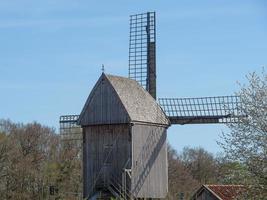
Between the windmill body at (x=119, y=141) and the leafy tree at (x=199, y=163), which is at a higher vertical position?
the leafy tree at (x=199, y=163)

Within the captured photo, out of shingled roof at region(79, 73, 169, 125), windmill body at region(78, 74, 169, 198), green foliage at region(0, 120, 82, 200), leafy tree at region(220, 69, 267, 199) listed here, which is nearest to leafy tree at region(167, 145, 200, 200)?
green foliage at region(0, 120, 82, 200)

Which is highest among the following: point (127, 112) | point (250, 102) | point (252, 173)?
point (127, 112)

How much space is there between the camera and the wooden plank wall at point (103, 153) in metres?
40.2

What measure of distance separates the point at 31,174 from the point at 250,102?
119 feet

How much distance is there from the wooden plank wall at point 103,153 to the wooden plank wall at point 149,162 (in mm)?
614

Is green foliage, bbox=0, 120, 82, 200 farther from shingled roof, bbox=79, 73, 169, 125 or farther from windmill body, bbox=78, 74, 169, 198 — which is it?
shingled roof, bbox=79, 73, 169, 125

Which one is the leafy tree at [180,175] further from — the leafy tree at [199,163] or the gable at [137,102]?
the gable at [137,102]

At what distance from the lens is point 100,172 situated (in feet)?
134

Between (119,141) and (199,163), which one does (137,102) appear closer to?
(119,141)

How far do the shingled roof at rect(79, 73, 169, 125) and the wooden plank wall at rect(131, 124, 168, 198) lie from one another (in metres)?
0.57

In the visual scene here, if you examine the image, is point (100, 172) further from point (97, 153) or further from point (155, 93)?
point (155, 93)

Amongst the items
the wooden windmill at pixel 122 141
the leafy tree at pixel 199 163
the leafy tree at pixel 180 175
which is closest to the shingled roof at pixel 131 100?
the wooden windmill at pixel 122 141

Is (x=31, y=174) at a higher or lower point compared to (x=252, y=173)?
higher

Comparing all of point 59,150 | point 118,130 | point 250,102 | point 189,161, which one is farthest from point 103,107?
point 189,161
